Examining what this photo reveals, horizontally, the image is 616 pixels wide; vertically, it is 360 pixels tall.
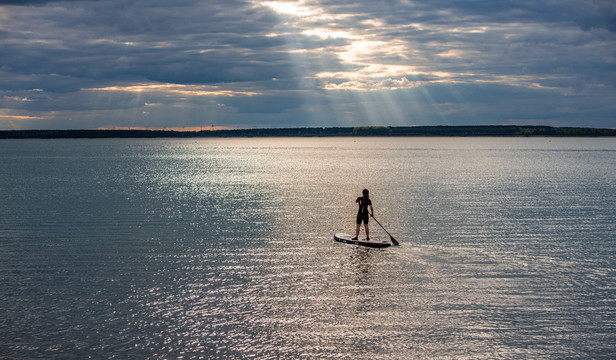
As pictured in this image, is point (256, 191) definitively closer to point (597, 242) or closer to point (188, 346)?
point (597, 242)

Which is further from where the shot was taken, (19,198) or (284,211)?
(19,198)

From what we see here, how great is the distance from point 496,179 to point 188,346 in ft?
215

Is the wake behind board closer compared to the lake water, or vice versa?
the lake water

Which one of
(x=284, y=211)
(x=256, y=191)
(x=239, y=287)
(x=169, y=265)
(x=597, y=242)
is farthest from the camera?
(x=256, y=191)

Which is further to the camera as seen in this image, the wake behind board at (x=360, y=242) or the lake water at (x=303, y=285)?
the wake behind board at (x=360, y=242)

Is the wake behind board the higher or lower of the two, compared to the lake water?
Answer: higher

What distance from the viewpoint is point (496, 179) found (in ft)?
237

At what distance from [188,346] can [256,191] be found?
43183 mm

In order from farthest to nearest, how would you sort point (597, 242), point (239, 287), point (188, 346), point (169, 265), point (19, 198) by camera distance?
point (19, 198) → point (597, 242) → point (169, 265) → point (239, 287) → point (188, 346)

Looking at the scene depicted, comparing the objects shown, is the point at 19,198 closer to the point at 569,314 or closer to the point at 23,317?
the point at 23,317

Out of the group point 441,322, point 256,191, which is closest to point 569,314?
point 441,322

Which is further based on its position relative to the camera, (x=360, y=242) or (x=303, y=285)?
(x=360, y=242)

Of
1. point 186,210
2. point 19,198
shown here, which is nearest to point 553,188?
point 186,210

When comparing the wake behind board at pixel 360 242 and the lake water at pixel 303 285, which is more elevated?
the wake behind board at pixel 360 242
